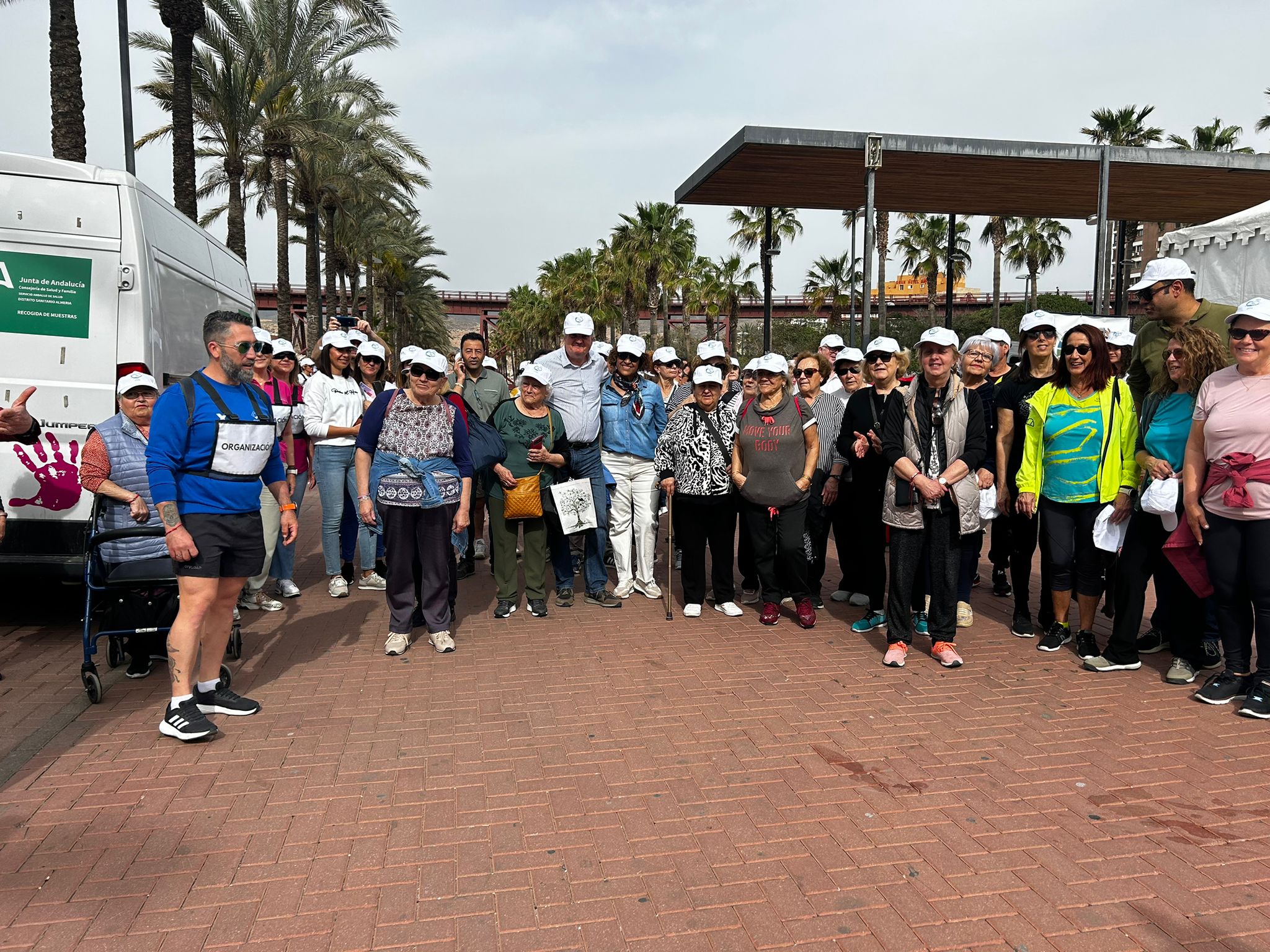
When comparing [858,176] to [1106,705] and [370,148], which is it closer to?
[1106,705]

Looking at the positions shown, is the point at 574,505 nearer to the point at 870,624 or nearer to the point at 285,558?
the point at 870,624

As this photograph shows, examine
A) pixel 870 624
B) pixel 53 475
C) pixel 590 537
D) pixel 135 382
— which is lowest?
pixel 870 624

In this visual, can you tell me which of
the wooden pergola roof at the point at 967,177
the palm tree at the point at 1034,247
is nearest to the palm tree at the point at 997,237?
the palm tree at the point at 1034,247

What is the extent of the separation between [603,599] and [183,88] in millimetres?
15949

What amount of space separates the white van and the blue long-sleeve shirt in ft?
5.86

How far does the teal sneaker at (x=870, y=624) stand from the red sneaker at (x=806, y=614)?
0.29 m

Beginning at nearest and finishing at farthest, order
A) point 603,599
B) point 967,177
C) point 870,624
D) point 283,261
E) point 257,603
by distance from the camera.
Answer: point 870,624 < point 257,603 < point 603,599 < point 967,177 < point 283,261

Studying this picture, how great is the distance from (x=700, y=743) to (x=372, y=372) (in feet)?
15.9

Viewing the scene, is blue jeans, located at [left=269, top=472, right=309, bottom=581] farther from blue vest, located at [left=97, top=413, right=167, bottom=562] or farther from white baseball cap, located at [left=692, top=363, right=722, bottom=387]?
white baseball cap, located at [left=692, top=363, right=722, bottom=387]

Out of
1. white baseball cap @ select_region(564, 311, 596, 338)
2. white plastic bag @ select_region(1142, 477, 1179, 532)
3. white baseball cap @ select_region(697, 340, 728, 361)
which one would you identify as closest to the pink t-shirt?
white plastic bag @ select_region(1142, 477, 1179, 532)

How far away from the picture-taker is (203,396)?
4176 millimetres

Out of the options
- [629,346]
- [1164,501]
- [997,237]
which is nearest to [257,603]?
[629,346]

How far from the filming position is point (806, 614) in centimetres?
618

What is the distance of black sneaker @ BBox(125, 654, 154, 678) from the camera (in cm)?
509
